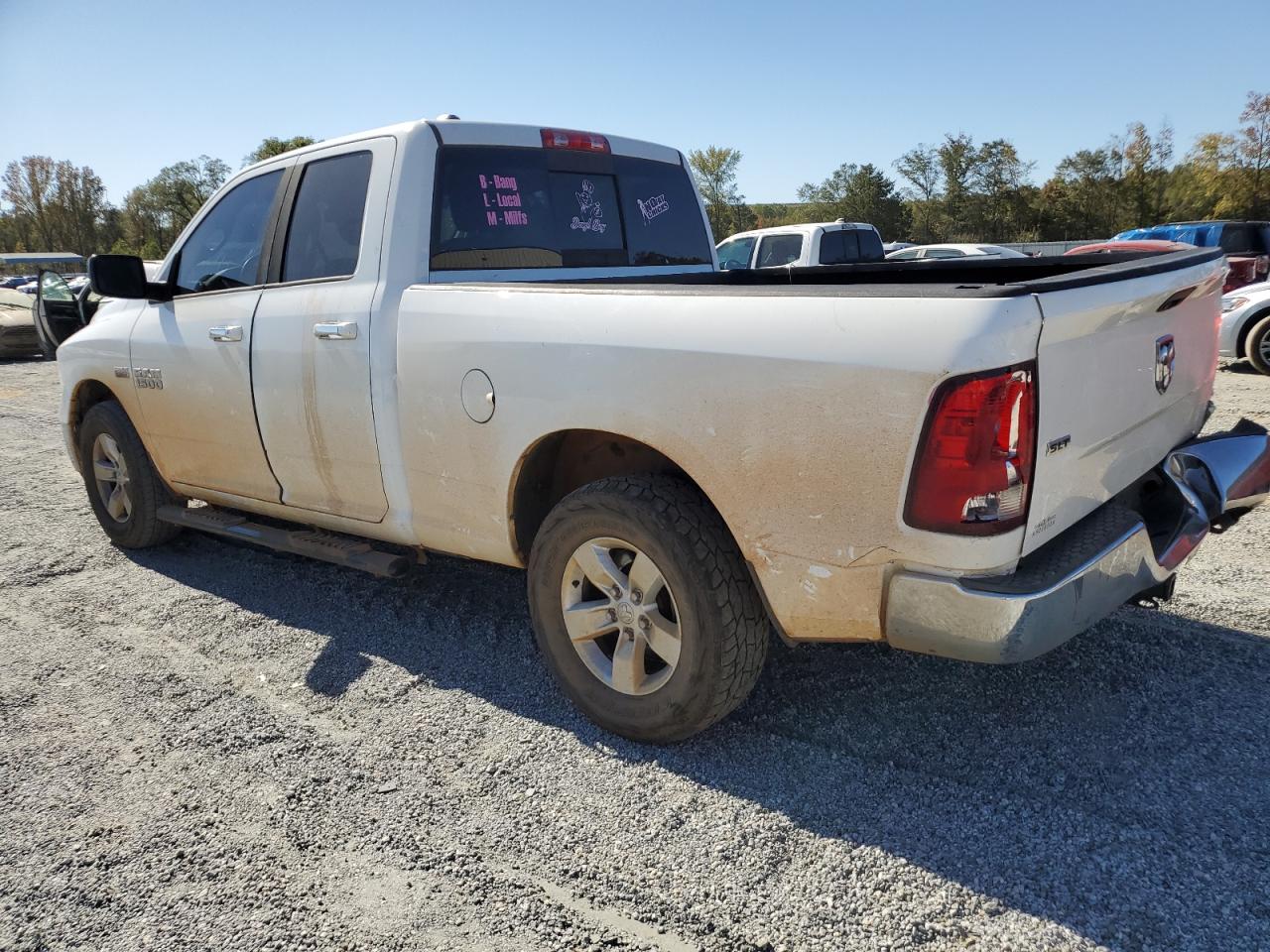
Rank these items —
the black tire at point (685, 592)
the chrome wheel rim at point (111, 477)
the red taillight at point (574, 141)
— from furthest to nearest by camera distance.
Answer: the chrome wheel rim at point (111, 477)
the red taillight at point (574, 141)
the black tire at point (685, 592)

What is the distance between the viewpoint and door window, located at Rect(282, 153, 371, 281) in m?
3.66

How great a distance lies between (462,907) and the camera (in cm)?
227

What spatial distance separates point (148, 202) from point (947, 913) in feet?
272

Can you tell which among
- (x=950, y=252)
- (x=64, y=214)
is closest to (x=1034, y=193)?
(x=950, y=252)

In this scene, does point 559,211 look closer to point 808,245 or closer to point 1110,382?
point 1110,382

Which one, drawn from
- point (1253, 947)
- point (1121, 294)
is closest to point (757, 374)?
point (1121, 294)

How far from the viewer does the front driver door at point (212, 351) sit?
4059 millimetres

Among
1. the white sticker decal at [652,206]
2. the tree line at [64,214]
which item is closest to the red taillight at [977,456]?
the white sticker decal at [652,206]

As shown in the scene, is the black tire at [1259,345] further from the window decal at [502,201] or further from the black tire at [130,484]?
the black tire at [130,484]

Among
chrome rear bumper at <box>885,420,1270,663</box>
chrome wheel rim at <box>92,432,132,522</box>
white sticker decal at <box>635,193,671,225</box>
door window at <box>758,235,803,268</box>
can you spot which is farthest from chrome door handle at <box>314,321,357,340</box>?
door window at <box>758,235,803,268</box>

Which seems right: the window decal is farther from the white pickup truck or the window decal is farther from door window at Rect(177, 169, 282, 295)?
door window at Rect(177, 169, 282, 295)

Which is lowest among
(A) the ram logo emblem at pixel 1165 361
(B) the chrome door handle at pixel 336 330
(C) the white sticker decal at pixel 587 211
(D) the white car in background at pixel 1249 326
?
(D) the white car in background at pixel 1249 326

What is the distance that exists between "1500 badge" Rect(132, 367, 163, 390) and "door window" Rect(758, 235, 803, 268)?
9.23m

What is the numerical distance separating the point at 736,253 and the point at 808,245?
1.51 m
